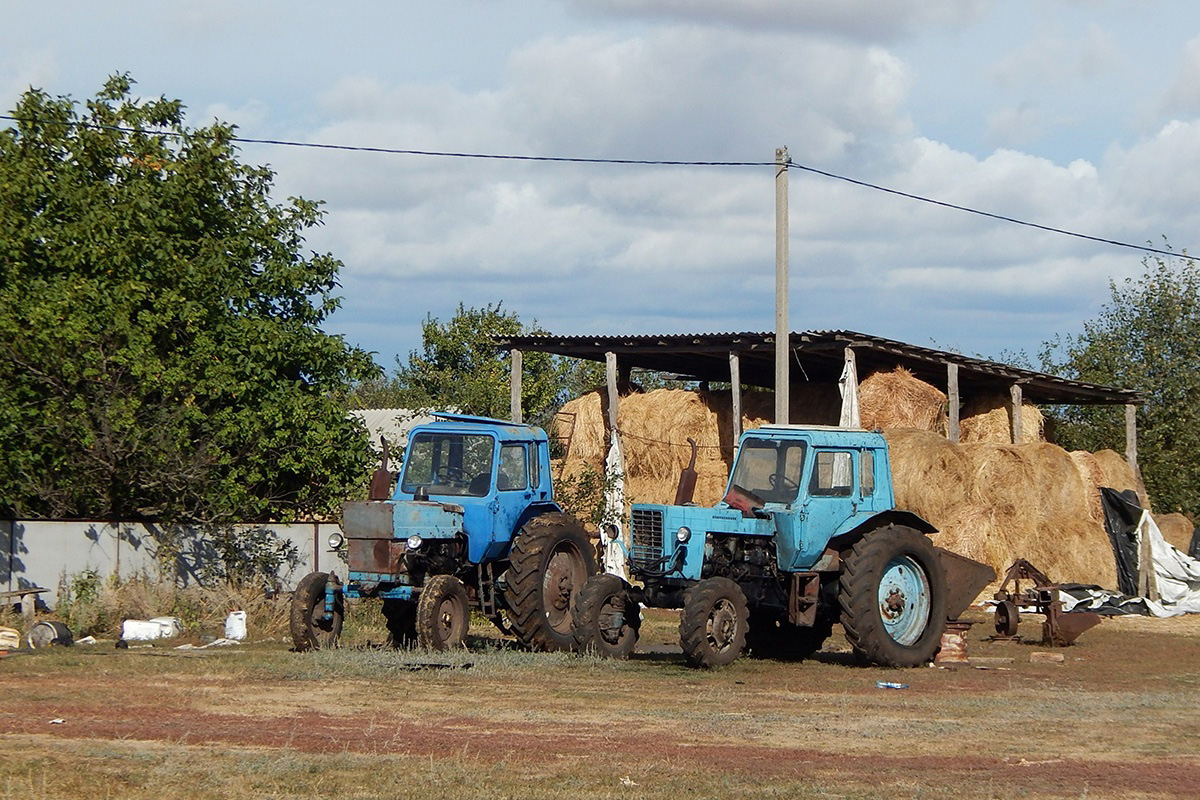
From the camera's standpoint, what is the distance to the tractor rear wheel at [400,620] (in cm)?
1643

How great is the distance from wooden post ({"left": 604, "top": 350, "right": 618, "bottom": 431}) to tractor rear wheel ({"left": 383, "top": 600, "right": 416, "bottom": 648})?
36.1 ft

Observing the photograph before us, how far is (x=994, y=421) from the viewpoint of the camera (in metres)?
28.6

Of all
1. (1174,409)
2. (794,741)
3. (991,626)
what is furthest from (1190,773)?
(1174,409)

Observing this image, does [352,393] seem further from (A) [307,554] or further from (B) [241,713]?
(B) [241,713]

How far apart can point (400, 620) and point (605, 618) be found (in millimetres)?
2868

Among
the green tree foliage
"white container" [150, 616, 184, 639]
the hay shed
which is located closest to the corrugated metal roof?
the hay shed

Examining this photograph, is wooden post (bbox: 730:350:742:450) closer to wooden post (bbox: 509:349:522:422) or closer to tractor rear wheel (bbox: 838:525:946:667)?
wooden post (bbox: 509:349:522:422)

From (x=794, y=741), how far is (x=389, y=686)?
163 inches

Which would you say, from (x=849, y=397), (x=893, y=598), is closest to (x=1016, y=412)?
(x=849, y=397)

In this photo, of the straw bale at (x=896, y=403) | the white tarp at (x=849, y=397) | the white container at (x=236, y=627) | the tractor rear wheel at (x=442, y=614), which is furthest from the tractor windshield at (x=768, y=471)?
the straw bale at (x=896, y=403)

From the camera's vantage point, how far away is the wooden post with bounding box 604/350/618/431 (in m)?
27.1

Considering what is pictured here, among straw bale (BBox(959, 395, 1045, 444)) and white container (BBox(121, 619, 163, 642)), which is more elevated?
straw bale (BBox(959, 395, 1045, 444))

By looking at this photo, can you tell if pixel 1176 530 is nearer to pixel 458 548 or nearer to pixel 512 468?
pixel 512 468

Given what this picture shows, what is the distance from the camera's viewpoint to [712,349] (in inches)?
1026
